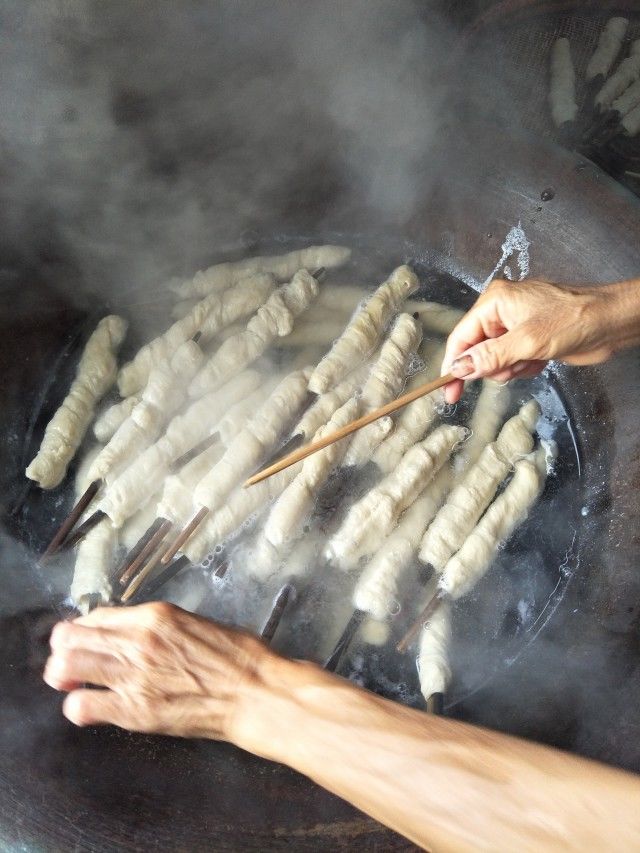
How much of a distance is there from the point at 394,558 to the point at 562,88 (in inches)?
129

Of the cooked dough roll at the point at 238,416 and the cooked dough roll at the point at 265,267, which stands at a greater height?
the cooked dough roll at the point at 265,267

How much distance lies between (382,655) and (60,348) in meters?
1.96

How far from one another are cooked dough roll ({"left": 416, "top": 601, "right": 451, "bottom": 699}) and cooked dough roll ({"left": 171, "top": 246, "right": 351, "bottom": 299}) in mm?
1665

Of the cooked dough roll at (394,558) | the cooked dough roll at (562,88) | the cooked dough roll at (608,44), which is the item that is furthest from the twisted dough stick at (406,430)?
the cooked dough roll at (608,44)

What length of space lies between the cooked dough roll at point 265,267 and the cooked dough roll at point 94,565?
3.73ft

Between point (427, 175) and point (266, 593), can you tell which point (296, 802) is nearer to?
point (266, 593)

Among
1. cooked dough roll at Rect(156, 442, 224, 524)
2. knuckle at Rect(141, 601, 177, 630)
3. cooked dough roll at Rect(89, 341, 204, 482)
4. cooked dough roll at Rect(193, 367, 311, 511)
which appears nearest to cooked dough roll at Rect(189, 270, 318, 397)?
cooked dough roll at Rect(89, 341, 204, 482)

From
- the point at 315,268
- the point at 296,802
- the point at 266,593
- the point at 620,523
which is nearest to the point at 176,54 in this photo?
the point at 315,268

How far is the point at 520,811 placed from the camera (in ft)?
4.10

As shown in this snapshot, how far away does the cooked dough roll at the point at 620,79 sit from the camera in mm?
4172

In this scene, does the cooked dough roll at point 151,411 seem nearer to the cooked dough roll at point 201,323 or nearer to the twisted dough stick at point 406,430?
the cooked dough roll at point 201,323

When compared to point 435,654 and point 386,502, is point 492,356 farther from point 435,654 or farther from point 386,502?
point 435,654

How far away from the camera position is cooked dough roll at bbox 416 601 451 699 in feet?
7.31

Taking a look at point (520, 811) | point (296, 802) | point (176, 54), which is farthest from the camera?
point (176, 54)
